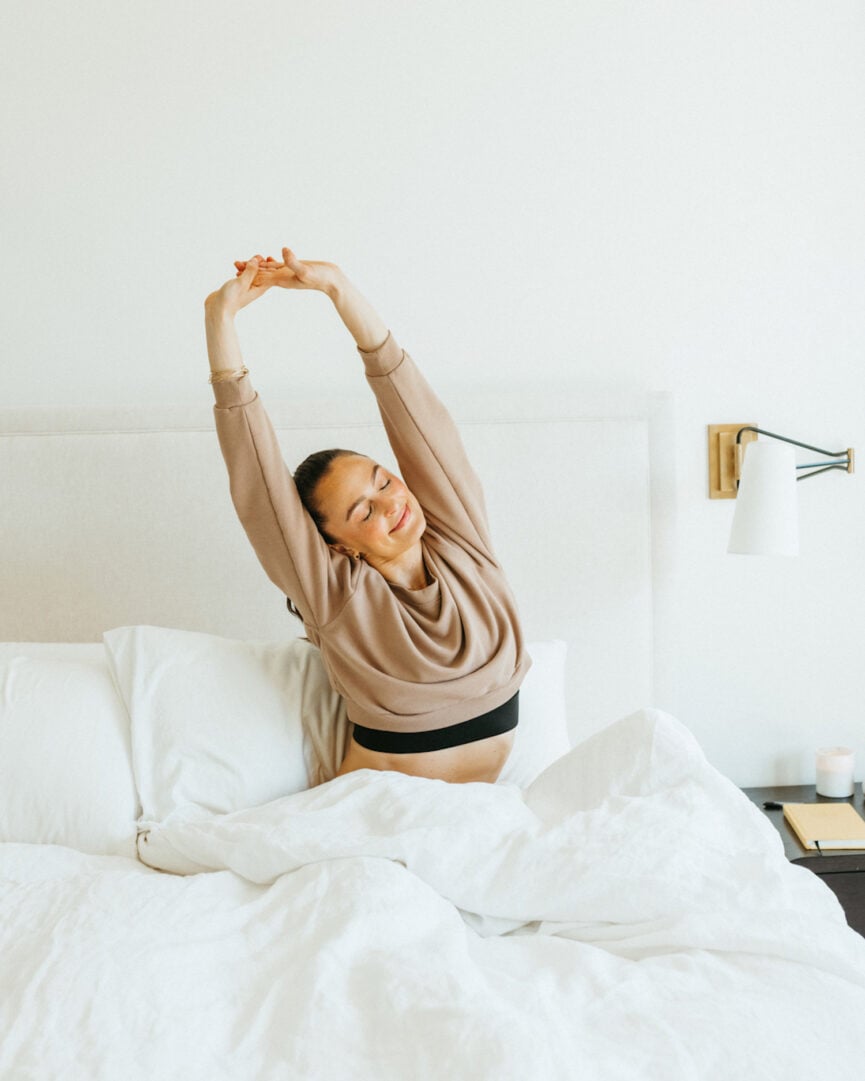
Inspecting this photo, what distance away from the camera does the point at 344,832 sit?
1.28 metres

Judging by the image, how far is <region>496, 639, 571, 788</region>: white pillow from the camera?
173 centimetres

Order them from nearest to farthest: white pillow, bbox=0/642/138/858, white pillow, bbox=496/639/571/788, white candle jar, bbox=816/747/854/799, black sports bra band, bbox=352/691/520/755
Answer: white pillow, bbox=0/642/138/858
black sports bra band, bbox=352/691/520/755
white pillow, bbox=496/639/571/788
white candle jar, bbox=816/747/854/799

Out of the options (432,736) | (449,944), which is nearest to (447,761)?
(432,736)

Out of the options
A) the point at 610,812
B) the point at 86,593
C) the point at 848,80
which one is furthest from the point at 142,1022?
the point at 848,80

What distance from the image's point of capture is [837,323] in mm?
2135

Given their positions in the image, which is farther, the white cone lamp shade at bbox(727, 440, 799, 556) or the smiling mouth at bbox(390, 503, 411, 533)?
the white cone lamp shade at bbox(727, 440, 799, 556)

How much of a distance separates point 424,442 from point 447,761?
0.51 m

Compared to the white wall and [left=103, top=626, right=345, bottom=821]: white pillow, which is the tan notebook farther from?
[left=103, top=626, right=345, bottom=821]: white pillow

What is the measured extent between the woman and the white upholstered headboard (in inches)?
13.4

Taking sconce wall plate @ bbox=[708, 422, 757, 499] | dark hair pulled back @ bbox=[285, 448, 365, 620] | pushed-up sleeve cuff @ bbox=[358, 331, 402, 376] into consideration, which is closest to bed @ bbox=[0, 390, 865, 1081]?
sconce wall plate @ bbox=[708, 422, 757, 499]

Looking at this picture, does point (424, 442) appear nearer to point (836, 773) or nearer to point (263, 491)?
point (263, 491)

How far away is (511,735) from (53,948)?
0.86m

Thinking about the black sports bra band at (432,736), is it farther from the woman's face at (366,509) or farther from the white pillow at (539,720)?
the woman's face at (366,509)

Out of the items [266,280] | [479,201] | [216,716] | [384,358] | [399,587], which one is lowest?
[216,716]
